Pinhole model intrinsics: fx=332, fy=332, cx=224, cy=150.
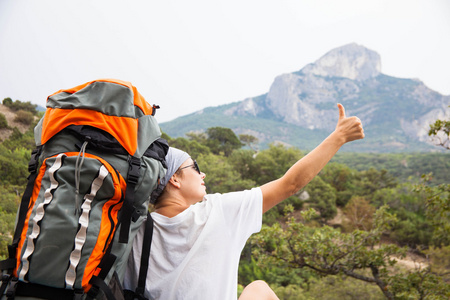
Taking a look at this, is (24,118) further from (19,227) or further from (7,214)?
(19,227)

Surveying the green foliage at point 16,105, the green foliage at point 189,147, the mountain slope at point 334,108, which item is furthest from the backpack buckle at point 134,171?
the mountain slope at point 334,108

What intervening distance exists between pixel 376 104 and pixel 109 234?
404 feet

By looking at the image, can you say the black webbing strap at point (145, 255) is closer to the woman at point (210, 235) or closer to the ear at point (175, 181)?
the woman at point (210, 235)

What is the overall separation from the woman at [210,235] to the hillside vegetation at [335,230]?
3.23m

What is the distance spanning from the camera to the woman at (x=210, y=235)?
50.1 inches

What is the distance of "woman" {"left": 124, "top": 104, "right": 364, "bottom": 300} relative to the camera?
4.17ft

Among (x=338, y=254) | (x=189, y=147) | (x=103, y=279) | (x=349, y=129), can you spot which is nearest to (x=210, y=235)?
(x=103, y=279)

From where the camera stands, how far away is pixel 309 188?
1923 cm

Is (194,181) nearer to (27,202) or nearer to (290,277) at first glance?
(27,202)

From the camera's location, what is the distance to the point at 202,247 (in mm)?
1269

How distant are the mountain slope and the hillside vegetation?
61044 millimetres

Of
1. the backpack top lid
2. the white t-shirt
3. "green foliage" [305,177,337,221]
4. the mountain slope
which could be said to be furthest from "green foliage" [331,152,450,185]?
the mountain slope

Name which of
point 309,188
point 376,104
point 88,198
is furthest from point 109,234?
point 376,104

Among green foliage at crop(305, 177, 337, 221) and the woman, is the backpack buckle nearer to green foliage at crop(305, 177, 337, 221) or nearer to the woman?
the woman
